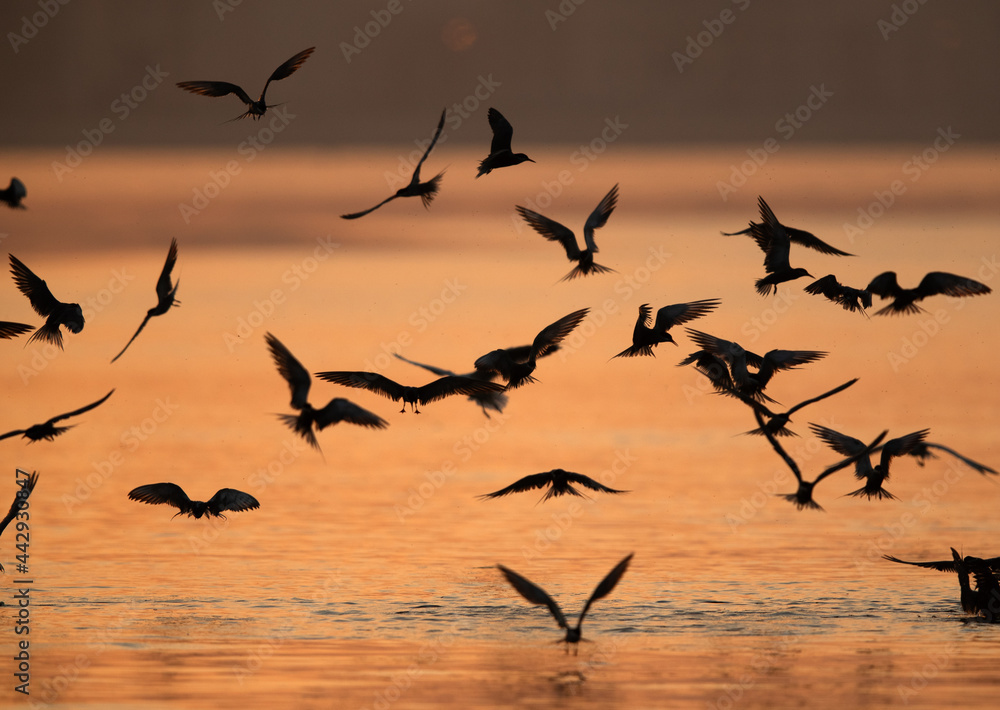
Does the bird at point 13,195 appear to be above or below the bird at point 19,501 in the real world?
above

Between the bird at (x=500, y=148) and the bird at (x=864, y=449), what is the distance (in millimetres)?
5386

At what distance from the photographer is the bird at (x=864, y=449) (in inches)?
774

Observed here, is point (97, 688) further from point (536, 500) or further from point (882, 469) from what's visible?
point (536, 500)

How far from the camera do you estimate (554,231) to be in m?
21.1

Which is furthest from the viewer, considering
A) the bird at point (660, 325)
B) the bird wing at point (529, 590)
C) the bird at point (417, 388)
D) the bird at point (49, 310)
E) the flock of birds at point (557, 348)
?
the bird at point (49, 310)

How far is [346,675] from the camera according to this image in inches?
681

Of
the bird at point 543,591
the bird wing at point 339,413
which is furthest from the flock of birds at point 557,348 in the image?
the bird at point 543,591

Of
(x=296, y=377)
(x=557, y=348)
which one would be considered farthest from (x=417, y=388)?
(x=557, y=348)

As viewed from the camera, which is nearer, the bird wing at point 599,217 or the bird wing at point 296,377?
the bird wing at point 296,377

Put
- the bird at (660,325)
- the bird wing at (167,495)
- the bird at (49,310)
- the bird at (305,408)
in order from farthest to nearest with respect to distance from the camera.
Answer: the bird at (49,310), the bird at (660,325), the bird wing at (167,495), the bird at (305,408)

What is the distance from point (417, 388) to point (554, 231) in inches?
123

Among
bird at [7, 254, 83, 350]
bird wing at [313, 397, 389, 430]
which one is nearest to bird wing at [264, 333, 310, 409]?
bird wing at [313, 397, 389, 430]

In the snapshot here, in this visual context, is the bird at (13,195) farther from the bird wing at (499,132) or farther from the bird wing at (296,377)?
the bird wing at (499,132)

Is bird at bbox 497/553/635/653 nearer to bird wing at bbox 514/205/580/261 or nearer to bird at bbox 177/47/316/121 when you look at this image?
bird wing at bbox 514/205/580/261
